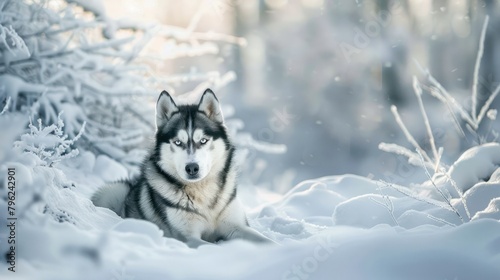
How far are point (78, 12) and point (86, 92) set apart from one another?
0.93 m

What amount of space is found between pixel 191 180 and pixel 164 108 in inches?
30.7

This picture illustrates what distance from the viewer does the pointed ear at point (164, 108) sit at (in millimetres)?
4281

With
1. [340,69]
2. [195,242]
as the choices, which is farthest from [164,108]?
[340,69]

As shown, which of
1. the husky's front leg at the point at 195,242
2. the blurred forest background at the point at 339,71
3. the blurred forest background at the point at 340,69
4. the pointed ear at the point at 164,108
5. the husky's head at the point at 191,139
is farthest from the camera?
the blurred forest background at the point at 340,69

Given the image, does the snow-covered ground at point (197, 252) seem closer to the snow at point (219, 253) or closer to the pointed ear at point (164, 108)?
the snow at point (219, 253)

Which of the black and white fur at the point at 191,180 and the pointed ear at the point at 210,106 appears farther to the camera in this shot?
the pointed ear at the point at 210,106

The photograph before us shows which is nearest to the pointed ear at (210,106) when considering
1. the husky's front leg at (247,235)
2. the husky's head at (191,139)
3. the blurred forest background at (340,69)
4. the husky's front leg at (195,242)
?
the husky's head at (191,139)

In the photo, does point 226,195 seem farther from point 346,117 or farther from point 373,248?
point 346,117

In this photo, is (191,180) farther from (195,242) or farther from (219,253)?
(219,253)

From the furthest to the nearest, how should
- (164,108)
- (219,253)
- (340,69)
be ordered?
(340,69), (164,108), (219,253)

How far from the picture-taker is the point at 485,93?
11.6m

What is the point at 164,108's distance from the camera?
4340 mm

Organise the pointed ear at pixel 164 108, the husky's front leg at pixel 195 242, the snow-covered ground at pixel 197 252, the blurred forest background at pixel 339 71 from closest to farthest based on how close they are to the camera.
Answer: the snow-covered ground at pixel 197 252
the husky's front leg at pixel 195 242
the pointed ear at pixel 164 108
the blurred forest background at pixel 339 71

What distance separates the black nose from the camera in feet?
12.6
